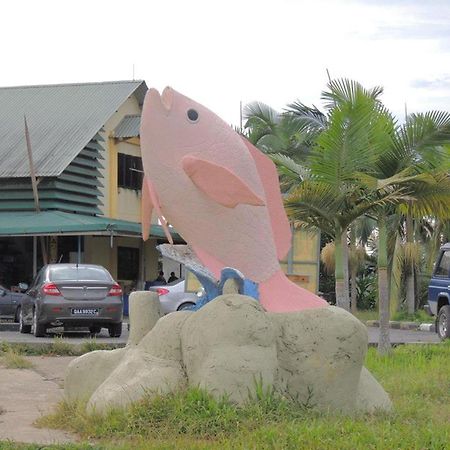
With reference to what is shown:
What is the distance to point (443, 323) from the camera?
20.7 metres

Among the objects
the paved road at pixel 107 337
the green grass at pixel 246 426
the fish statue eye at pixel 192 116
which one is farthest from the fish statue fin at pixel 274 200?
the paved road at pixel 107 337

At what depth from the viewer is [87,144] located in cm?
2830

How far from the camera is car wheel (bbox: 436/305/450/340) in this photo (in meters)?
20.4

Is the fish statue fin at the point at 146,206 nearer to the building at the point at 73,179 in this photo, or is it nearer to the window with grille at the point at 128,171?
the building at the point at 73,179

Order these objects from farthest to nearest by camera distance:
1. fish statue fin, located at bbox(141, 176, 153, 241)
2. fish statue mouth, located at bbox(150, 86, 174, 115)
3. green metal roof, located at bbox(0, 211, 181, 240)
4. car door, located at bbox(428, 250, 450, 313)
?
green metal roof, located at bbox(0, 211, 181, 240) → car door, located at bbox(428, 250, 450, 313) → fish statue fin, located at bbox(141, 176, 153, 241) → fish statue mouth, located at bbox(150, 86, 174, 115)

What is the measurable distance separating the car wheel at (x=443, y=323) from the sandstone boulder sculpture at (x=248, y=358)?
38.3 ft

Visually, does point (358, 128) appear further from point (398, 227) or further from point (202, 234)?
point (398, 227)

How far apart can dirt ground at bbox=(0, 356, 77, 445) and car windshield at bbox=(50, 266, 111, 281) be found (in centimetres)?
368

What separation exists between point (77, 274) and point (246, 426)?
11.8 metres

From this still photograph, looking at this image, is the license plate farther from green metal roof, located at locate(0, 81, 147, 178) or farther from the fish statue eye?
the fish statue eye

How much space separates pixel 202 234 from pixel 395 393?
3073mm

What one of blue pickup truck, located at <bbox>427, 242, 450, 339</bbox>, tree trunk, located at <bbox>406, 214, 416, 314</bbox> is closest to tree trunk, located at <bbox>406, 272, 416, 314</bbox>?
tree trunk, located at <bbox>406, 214, 416, 314</bbox>

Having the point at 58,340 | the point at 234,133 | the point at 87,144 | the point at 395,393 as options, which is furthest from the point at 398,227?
the point at 234,133

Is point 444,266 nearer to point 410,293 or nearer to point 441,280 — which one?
point 441,280
